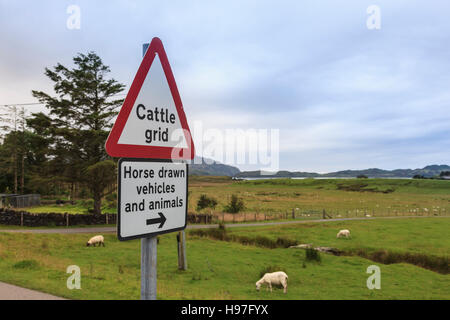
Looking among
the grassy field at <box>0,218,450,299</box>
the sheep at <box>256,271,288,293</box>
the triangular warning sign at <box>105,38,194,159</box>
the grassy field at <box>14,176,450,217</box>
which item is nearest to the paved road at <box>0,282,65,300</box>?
the grassy field at <box>0,218,450,299</box>

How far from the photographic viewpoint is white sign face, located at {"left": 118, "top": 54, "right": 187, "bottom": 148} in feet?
8.35

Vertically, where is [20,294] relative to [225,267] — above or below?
above

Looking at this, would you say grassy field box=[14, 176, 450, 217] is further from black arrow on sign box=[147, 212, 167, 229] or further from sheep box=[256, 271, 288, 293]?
black arrow on sign box=[147, 212, 167, 229]

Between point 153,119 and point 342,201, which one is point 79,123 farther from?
point 342,201

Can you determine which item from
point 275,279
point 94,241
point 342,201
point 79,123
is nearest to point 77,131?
point 79,123

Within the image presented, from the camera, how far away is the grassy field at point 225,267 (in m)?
10.8

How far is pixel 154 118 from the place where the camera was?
273 cm

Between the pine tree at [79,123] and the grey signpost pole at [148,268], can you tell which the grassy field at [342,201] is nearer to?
the pine tree at [79,123]

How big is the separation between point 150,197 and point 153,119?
0.67m

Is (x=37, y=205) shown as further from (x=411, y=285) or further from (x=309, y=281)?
(x=411, y=285)

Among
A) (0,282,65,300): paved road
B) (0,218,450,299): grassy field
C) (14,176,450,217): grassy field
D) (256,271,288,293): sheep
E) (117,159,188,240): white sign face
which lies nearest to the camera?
(117,159,188,240): white sign face

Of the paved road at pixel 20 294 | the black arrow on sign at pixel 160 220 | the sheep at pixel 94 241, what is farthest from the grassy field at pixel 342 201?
the black arrow on sign at pixel 160 220

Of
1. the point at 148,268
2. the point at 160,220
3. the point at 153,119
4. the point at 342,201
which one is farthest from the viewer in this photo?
the point at 342,201

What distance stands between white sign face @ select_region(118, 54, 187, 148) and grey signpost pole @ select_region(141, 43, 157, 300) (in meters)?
0.80
